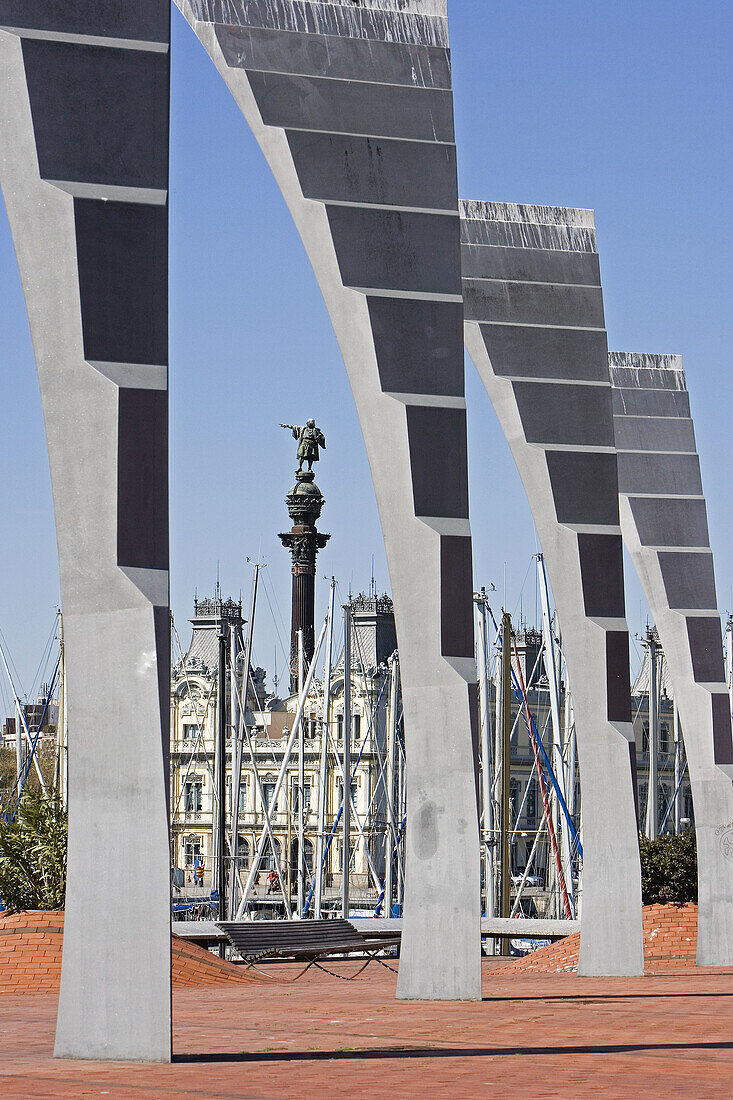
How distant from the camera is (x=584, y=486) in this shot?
64.1 feet

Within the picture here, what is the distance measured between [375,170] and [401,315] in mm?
1528

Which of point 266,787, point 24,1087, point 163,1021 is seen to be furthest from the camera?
point 266,787

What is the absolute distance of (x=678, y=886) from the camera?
24234 millimetres

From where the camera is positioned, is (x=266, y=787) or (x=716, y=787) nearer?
(x=716, y=787)

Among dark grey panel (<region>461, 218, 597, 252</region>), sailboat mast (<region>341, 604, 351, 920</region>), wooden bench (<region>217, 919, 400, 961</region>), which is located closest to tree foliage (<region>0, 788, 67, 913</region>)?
wooden bench (<region>217, 919, 400, 961</region>)

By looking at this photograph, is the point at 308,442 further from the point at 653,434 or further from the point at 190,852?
the point at 653,434

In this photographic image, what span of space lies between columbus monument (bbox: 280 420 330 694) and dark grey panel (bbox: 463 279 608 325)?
7079 cm

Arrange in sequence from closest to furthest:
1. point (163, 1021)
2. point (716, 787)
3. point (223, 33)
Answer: point (163, 1021) < point (223, 33) < point (716, 787)

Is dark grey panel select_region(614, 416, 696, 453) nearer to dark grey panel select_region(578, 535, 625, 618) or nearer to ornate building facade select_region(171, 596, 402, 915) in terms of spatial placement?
dark grey panel select_region(578, 535, 625, 618)

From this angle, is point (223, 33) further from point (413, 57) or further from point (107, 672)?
point (107, 672)

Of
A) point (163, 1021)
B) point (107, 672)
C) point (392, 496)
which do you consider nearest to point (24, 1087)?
point (163, 1021)

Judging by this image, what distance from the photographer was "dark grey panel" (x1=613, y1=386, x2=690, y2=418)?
23.2 meters

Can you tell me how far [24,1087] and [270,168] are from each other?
9.83m

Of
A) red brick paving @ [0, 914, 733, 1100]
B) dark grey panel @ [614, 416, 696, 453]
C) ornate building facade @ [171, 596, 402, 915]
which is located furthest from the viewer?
ornate building facade @ [171, 596, 402, 915]
